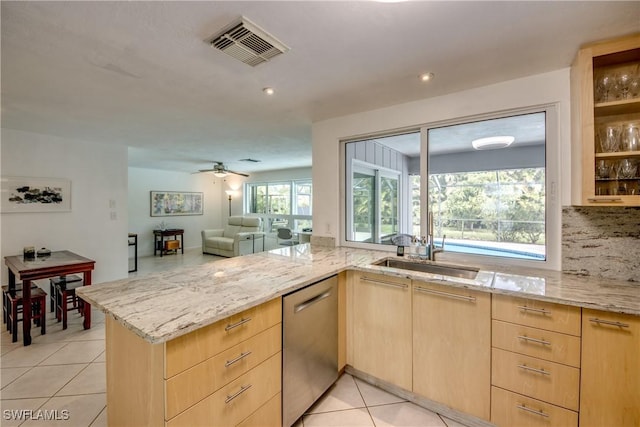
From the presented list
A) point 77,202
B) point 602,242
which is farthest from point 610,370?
point 77,202

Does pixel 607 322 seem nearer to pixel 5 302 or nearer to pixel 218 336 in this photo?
pixel 218 336

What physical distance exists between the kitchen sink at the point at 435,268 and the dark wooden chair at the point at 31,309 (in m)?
3.33

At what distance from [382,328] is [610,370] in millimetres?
1152

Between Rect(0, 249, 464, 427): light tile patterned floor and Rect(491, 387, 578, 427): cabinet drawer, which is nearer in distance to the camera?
Rect(491, 387, 578, 427): cabinet drawer

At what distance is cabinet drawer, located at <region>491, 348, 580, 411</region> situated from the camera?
4.59ft

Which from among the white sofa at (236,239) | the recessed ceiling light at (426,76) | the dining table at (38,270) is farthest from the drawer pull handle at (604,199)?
the white sofa at (236,239)

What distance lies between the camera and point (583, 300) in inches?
53.2

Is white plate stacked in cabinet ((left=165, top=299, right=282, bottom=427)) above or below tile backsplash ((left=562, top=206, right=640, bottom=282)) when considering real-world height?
below

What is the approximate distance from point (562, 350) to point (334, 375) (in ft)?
4.51

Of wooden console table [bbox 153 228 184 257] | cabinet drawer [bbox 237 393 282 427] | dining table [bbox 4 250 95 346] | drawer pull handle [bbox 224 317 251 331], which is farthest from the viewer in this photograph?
wooden console table [bbox 153 228 184 257]

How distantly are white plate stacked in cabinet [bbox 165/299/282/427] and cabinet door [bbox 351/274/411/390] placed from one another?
2.52ft

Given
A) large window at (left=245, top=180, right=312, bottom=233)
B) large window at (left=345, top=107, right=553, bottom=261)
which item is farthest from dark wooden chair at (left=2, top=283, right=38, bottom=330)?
large window at (left=245, top=180, right=312, bottom=233)

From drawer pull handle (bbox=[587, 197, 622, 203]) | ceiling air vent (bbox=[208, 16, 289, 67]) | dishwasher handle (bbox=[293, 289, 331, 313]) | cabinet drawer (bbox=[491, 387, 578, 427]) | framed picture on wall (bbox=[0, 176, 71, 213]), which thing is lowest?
cabinet drawer (bbox=[491, 387, 578, 427])

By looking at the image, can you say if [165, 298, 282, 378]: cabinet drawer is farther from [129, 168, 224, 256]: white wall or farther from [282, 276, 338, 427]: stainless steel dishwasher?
[129, 168, 224, 256]: white wall
